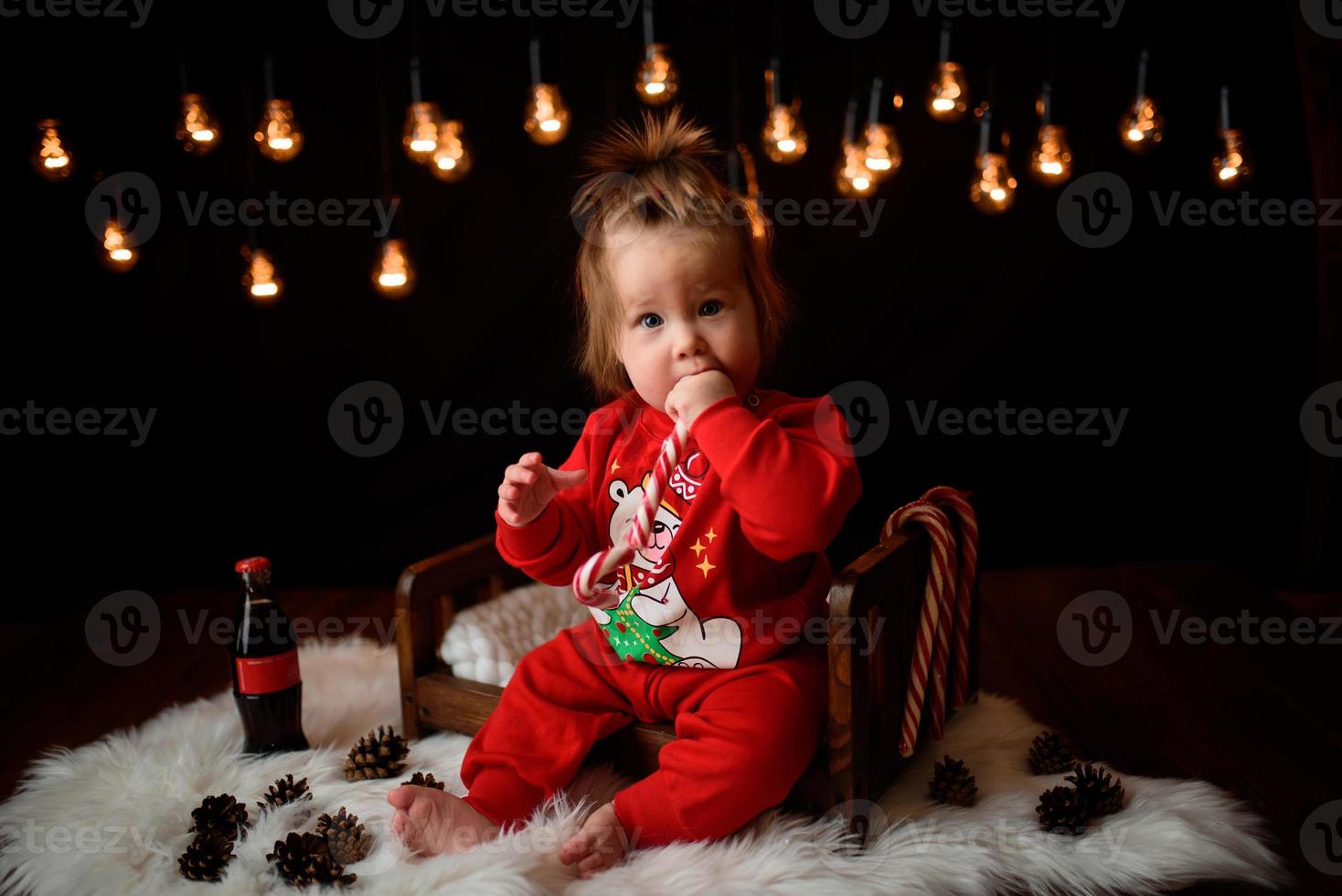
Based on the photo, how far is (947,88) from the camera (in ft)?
5.31

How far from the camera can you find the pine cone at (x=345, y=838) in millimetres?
1267

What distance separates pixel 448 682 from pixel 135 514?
1.19 metres

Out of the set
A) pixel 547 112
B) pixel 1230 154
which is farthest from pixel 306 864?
pixel 1230 154

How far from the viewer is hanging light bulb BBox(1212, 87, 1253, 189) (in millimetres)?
1760

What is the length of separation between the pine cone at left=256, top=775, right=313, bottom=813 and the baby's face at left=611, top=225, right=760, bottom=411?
0.68 meters

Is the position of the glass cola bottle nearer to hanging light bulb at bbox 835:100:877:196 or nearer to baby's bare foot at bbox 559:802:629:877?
baby's bare foot at bbox 559:802:629:877

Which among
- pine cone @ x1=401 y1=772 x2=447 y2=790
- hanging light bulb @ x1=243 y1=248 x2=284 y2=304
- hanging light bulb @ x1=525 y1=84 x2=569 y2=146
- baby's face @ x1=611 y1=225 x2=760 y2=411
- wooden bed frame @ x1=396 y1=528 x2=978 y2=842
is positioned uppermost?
hanging light bulb @ x1=525 y1=84 x2=569 y2=146

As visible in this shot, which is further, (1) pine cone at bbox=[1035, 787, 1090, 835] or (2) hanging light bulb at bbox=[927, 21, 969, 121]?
(2) hanging light bulb at bbox=[927, 21, 969, 121]

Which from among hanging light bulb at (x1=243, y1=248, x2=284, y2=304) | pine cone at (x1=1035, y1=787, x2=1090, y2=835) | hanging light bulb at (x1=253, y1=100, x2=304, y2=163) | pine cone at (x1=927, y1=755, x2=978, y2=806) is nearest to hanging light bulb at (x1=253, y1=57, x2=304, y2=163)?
hanging light bulb at (x1=253, y1=100, x2=304, y2=163)

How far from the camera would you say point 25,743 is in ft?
5.57

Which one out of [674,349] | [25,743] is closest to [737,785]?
[674,349]

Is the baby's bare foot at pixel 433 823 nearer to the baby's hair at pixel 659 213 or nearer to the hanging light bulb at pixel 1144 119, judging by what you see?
the baby's hair at pixel 659 213

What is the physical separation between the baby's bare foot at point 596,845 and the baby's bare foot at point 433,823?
114 mm

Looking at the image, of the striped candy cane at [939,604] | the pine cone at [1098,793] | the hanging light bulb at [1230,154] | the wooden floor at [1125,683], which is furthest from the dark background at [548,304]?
the pine cone at [1098,793]
